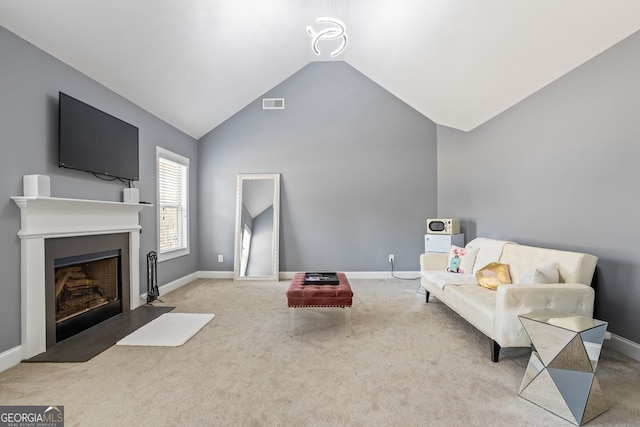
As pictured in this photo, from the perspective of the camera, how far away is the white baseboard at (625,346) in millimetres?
2324

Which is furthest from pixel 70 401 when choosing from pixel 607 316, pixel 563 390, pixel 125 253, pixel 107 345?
pixel 607 316

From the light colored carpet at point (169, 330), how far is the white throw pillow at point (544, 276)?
2991 millimetres

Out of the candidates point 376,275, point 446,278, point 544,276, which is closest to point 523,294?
Result: point 544,276

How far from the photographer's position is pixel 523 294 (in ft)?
7.32

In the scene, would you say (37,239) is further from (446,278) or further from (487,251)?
(487,251)

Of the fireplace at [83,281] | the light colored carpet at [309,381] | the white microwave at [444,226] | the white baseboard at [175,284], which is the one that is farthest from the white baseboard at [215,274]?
the white microwave at [444,226]

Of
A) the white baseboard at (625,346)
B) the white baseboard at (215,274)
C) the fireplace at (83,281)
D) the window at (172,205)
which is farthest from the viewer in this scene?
the white baseboard at (215,274)

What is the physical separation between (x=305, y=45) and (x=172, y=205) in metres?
3.29

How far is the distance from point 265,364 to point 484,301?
1885 millimetres

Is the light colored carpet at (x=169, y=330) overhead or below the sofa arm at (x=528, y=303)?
below

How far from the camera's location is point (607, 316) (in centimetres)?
256

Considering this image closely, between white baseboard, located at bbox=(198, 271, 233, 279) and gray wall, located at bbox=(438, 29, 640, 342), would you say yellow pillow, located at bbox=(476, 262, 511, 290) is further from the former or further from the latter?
white baseboard, located at bbox=(198, 271, 233, 279)

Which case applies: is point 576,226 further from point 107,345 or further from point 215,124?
point 215,124

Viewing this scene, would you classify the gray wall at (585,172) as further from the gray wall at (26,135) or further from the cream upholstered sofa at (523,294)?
the gray wall at (26,135)
